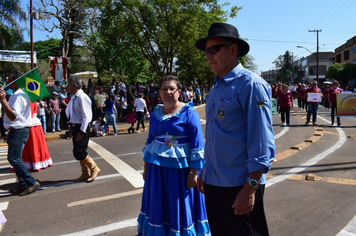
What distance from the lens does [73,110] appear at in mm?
5801

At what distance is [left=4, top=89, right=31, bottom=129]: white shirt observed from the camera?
17.4ft

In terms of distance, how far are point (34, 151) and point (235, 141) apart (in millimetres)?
5308

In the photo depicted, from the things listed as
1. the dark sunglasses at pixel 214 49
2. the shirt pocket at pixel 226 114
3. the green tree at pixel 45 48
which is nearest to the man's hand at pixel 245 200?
the shirt pocket at pixel 226 114

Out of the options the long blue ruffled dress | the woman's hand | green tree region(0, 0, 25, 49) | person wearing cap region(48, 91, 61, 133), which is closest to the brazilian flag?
the long blue ruffled dress

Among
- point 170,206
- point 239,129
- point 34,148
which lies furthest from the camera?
point 34,148

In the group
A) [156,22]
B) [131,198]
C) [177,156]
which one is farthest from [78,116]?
[156,22]

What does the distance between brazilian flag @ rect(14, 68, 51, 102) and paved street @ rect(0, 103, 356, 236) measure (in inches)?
69.0

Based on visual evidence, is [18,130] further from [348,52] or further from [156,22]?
[348,52]

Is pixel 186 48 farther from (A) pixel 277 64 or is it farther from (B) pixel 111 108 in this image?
(A) pixel 277 64

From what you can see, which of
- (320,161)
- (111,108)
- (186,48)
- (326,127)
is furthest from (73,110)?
(186,48)

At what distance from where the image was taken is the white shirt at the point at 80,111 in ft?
18.8

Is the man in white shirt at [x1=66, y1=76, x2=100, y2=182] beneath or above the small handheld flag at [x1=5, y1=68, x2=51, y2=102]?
beneath

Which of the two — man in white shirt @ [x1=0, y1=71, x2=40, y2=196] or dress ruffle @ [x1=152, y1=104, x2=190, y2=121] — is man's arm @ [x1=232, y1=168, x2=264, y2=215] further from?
man in white shirt @ [x1=0, y1=71, x2=40, y2=196]

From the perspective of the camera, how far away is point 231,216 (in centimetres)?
220
